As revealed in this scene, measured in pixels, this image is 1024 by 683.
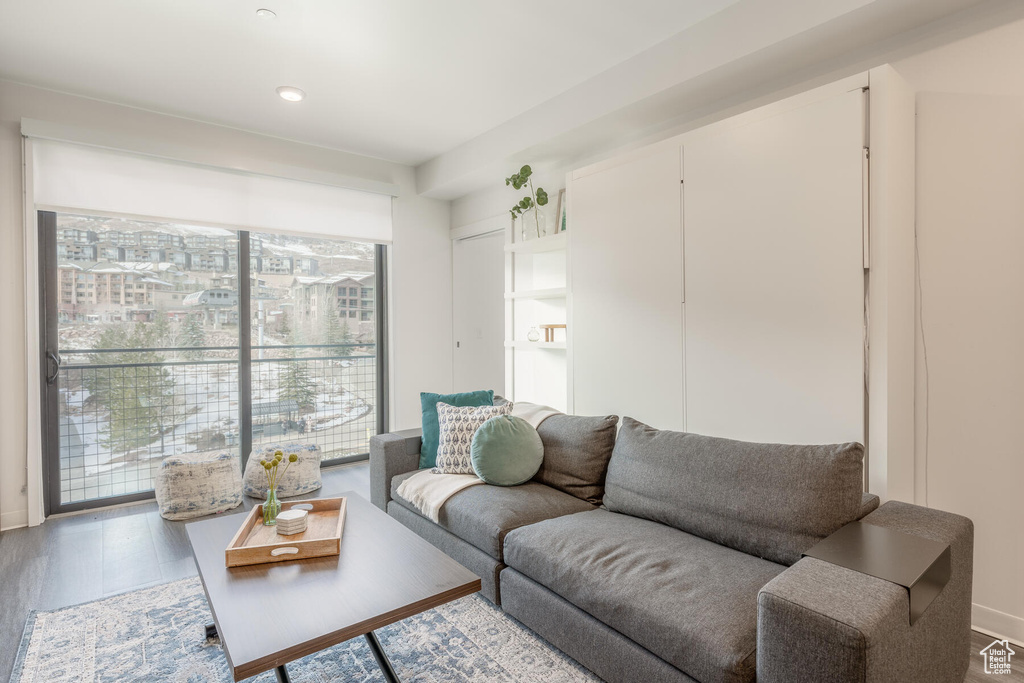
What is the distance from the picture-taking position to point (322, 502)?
221cm

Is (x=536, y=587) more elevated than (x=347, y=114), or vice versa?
(x=347, y=114)

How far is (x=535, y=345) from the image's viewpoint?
3.82 meters

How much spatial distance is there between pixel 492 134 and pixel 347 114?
1010mm

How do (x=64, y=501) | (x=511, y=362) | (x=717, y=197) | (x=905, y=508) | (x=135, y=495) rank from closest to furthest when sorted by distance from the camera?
(x=905, y=508) < (x=717, y=197) < (x=64, y=501) < (x=135, y=495) < (x=511, y=362)

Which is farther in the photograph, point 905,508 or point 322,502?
point 322,502

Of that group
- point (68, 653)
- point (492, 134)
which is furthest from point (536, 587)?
point (492, 134)

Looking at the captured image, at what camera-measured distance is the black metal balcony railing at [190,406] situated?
11.4ft

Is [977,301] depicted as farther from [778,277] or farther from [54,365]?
[54,365]

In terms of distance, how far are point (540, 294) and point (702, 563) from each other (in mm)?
2349

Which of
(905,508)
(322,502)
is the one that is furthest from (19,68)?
(905,508)

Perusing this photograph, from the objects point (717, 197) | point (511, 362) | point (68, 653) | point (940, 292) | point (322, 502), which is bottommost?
point (68, 653)

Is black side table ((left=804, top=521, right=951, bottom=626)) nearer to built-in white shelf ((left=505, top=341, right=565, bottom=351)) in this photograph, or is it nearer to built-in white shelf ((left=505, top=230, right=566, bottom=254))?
built-in white shelf ((left=505, top=341, right=565, bottom=351))

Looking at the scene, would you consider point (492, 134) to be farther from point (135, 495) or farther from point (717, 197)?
point (135, 495)

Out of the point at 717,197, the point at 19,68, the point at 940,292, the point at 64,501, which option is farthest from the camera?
the point at 64,501
